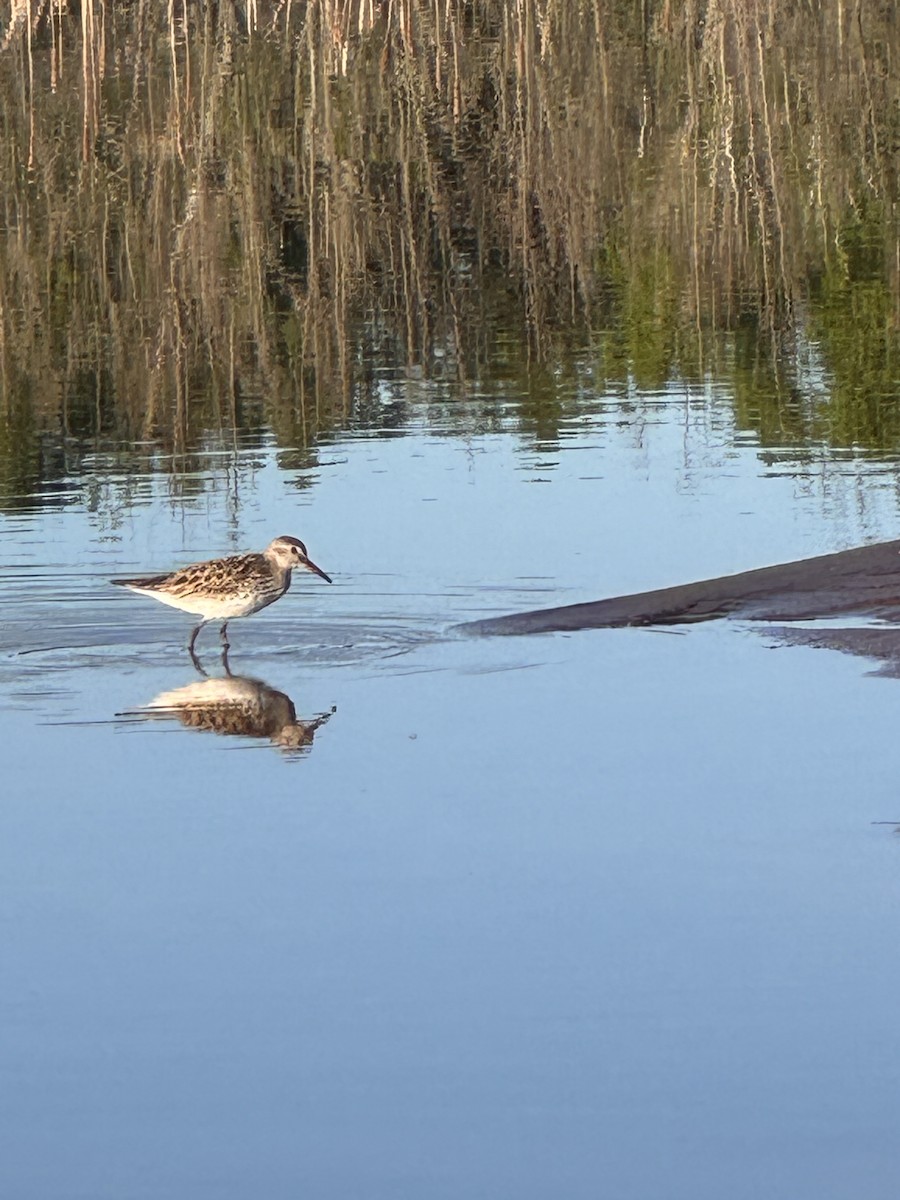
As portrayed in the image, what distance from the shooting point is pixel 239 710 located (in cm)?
891

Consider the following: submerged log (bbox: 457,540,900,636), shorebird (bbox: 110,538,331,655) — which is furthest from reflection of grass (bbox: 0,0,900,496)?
shorebird (bbox: 110,538,331,655)

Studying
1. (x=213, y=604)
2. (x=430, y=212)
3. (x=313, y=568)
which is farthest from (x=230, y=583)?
(x=430, y=212)

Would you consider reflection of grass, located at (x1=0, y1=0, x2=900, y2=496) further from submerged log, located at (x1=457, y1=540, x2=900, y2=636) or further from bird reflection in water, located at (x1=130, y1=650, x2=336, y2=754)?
bird reflection in water, located at (x1=130, y1=650, x2=336, y2=754)

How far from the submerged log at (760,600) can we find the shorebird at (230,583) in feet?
2.74

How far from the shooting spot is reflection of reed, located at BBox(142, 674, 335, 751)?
8.48m

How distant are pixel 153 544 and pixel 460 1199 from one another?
7.20m

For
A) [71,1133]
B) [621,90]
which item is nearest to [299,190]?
[621,90]

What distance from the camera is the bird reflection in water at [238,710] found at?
8469 millimetres

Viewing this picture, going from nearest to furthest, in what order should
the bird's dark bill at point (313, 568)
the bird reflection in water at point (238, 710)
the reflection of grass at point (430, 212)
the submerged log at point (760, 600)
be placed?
the bird reflection in water at point (238, 710) → the submerged log at point (760, 600) → the bird's dark bill at point (313, 568) → the reflection of grass at point (430, 212)

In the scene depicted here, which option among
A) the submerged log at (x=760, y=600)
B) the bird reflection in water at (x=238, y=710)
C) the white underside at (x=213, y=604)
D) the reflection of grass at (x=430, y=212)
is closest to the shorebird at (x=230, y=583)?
the white underside at (x=213, y=604)

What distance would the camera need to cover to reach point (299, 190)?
21.4 metres

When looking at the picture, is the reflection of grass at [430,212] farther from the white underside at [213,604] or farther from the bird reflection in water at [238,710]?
the bird reflection in water at [238,710]

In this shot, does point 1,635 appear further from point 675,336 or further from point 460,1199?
point 675,336

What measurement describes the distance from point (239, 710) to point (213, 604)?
123cm
